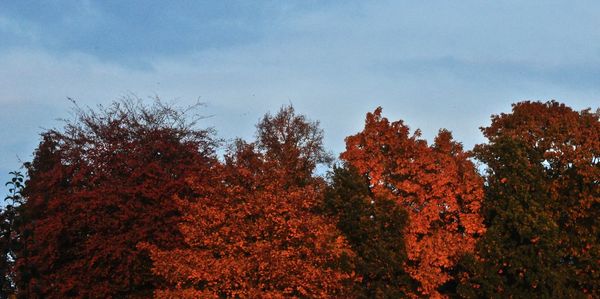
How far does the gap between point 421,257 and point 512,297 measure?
197 inches

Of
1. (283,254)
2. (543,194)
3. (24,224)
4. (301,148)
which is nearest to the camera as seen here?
(24,224)

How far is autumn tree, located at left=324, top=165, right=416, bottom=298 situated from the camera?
3533cm

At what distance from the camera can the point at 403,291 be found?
35.8m

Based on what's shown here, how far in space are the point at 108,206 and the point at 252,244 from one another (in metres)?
7.22

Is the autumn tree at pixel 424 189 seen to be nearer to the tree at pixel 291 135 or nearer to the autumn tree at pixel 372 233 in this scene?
the autumn tree at pixel 372 233

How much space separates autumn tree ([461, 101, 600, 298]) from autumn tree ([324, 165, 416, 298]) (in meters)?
3.77

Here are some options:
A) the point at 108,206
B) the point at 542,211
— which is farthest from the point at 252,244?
the point at 542,211

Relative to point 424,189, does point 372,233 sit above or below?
below

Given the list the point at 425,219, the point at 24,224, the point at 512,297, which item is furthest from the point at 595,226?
the point at 24,224

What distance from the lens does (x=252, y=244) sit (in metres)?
29.4

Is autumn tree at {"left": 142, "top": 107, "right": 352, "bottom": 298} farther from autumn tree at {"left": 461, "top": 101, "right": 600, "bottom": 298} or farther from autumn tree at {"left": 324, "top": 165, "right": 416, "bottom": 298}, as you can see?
autumn tree at {"left": 461, "top": 101, "right": 600, "bottom": 298}

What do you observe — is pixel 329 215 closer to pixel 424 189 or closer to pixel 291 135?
pixel 424 189

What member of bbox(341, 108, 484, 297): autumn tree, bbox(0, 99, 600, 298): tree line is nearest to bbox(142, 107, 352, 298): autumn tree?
bbox(0, 99, 600, 298): tree line

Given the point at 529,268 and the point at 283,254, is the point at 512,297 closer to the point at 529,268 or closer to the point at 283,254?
the point at 529,268
